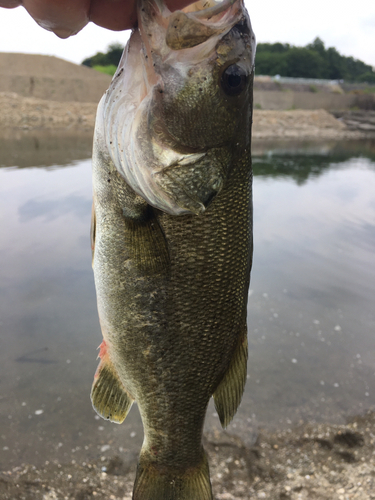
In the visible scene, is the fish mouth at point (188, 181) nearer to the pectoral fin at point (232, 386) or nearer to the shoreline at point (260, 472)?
the pectoral fin at point (232, 386)

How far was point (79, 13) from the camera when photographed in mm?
1334

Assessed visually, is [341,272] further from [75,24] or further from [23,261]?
[75,24]

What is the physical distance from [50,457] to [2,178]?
8409mm

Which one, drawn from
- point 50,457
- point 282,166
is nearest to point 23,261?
point 50,457

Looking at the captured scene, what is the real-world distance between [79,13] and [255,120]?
32.9 m

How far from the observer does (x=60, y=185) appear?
30.9 ft

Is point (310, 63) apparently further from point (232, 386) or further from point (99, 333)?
point (232, 386)

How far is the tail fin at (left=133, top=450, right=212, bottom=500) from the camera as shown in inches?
67.4

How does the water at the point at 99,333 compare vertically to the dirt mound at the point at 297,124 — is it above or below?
below

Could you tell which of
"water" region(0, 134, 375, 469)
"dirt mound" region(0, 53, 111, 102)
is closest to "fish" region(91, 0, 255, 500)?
"water" region(0, 134, 375, 469)

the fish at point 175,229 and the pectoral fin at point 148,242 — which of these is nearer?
the fish at point 175,229

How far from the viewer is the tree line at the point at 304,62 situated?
58.1m

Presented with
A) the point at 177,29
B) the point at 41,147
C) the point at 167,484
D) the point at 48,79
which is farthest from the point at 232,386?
the point at 48,79

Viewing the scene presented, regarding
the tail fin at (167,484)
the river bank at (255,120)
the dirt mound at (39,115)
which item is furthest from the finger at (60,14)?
the dirt mound at (39,115)
